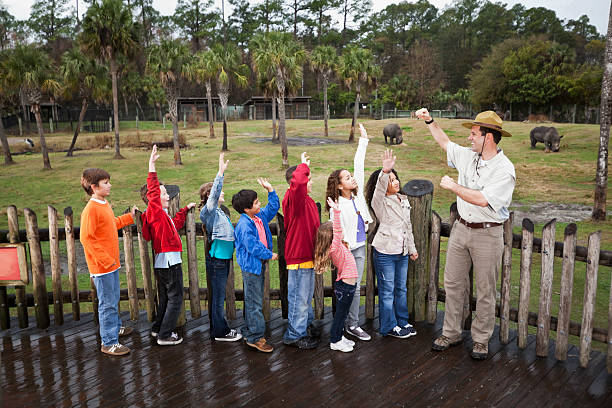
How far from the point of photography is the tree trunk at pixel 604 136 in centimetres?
1114

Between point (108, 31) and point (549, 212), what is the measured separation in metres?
21.7

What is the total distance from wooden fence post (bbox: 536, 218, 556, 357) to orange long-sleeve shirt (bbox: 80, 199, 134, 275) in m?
3.59

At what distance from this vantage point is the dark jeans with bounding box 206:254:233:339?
4371 millimetres

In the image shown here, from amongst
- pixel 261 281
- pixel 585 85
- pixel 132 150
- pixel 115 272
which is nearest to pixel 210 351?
pixel 261 281

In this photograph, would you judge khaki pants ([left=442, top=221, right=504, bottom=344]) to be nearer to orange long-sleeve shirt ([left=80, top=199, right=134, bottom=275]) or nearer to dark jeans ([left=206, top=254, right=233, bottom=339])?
dark jeans ([left=206, top=254, right=233, bottom=339])

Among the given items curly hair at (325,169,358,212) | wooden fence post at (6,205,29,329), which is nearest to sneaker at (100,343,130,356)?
wooden fence post at (6,205,29,329)

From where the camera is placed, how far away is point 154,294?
4.85 m

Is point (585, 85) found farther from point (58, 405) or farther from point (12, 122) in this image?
point (12, 122)

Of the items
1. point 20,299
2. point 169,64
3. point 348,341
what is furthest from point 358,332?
point 169,64

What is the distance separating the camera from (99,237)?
4074 mm

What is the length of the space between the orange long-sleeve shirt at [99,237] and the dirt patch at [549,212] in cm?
1001

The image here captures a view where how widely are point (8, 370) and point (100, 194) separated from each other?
1623mm

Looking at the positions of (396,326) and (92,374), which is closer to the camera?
(92,374)

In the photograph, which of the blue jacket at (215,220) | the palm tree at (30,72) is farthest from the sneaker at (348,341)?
the palm tree at (30,72)
